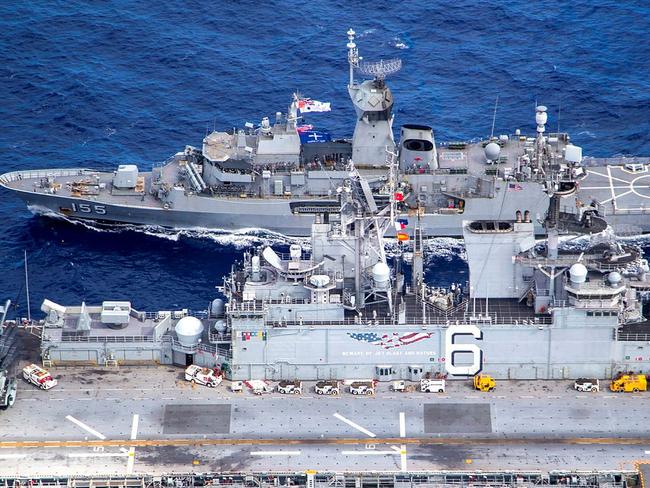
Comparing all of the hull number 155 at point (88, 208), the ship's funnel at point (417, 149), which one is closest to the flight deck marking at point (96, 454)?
the hull number 155 at point (88, 208)

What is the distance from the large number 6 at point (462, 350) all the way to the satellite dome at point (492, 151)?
37753mm

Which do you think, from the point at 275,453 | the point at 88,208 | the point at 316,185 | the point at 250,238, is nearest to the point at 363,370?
the point at 275,453

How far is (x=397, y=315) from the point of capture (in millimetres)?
113188

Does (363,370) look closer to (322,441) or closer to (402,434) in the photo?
(402,434)

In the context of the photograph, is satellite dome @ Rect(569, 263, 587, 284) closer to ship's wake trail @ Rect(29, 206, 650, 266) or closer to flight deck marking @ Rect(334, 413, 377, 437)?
flight deck marking @ Rect(334, 413, 377, 437)

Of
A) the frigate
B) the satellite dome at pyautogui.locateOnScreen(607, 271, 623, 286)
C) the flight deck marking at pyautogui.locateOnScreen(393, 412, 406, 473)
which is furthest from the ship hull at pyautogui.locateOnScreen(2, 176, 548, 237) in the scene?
the flight deck marking at pyautogui.locateOnScreen(393, 412, 406, 473)

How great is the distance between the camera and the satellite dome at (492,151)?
14688 cm

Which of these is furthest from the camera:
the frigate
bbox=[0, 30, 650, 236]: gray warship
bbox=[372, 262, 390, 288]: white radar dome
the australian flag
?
the australian flag

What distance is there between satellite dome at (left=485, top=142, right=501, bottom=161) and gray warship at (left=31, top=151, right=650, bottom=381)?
104ft

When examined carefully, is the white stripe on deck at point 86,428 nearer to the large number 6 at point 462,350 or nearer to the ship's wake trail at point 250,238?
the large number 6 at point 462,350

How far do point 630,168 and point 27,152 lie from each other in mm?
59556

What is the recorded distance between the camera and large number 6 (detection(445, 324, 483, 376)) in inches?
4424

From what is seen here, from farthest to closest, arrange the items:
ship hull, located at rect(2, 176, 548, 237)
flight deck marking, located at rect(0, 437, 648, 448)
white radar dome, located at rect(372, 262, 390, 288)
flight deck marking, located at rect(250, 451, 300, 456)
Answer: ship hull, located at rect(2, 176, 548, 237), white radar dome, located at rect(372, 262, 390, 288), flight deck marking, located at rect(0, 437, 648, 448), flight deck marking, located at rect(250, 451, 300, 456)

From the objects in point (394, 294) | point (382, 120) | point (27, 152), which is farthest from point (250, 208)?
point (394, 294)
